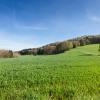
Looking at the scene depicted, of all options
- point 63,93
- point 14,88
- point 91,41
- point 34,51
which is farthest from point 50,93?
point 91,41

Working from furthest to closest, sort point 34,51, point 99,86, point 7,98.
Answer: point 34,51 < point 99,86 < point 7,98

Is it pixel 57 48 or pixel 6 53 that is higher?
pixel 57 48

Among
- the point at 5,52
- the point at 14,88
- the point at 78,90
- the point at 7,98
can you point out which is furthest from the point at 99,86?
the point at 5,52

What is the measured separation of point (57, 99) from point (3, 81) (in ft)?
18.9

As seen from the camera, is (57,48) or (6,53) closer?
(6,53)

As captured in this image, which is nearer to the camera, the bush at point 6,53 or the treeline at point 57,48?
the bush at point 6,53

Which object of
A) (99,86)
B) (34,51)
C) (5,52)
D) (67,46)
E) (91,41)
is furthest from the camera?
(91,41)

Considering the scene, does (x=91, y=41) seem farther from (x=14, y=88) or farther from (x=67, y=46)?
(x=14, y=88)

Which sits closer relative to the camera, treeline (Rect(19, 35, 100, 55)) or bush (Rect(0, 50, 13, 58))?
bush (Rect(0, 50, 13, 58))

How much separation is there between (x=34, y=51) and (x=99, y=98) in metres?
146

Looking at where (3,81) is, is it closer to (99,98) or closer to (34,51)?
(99,98)

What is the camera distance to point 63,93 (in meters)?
16.4

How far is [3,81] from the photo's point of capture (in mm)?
19500

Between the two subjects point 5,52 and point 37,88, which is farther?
point 5,52
